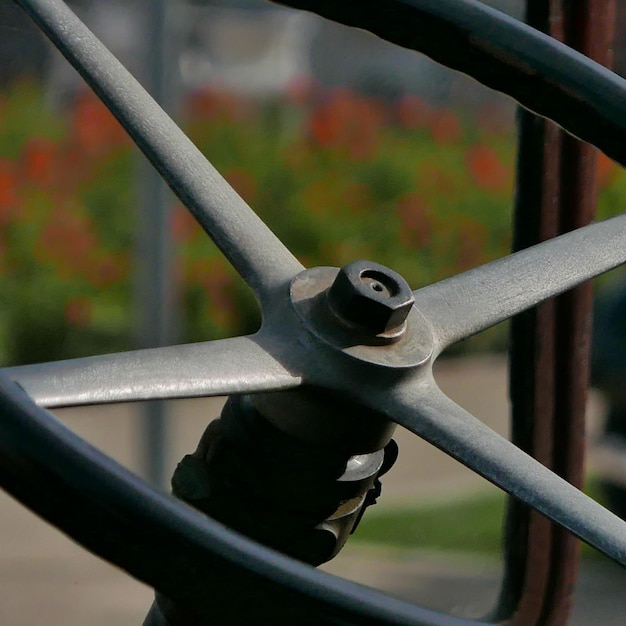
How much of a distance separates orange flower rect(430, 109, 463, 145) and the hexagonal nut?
17.3 feet

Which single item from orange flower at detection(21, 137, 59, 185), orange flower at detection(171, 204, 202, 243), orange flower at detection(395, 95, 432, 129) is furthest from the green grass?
orange flower at detection(395, 95, 432, 129)

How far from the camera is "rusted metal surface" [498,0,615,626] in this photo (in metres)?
1.20

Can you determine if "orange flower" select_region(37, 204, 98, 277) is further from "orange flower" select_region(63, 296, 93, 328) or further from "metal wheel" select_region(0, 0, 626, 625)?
"metal wheel" select_region(0, 0, 626, 625)

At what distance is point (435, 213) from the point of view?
5500mm

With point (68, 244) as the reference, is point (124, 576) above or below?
below

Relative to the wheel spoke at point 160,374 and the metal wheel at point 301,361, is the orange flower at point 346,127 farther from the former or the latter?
the wheel spoke at point 160,374

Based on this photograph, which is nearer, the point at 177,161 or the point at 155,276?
the point at 177,161

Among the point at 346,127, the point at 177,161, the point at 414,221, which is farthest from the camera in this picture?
the point at 346,127

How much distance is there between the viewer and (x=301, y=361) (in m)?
0.80

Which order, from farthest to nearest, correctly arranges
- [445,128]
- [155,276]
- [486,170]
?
[445,128] → [486,170] → [155,276]

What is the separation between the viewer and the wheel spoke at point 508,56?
0.98 m

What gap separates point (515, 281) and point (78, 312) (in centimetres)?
380

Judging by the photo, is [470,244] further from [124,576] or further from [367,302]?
[367,302]

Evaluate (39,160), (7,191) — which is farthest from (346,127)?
(7,191)
